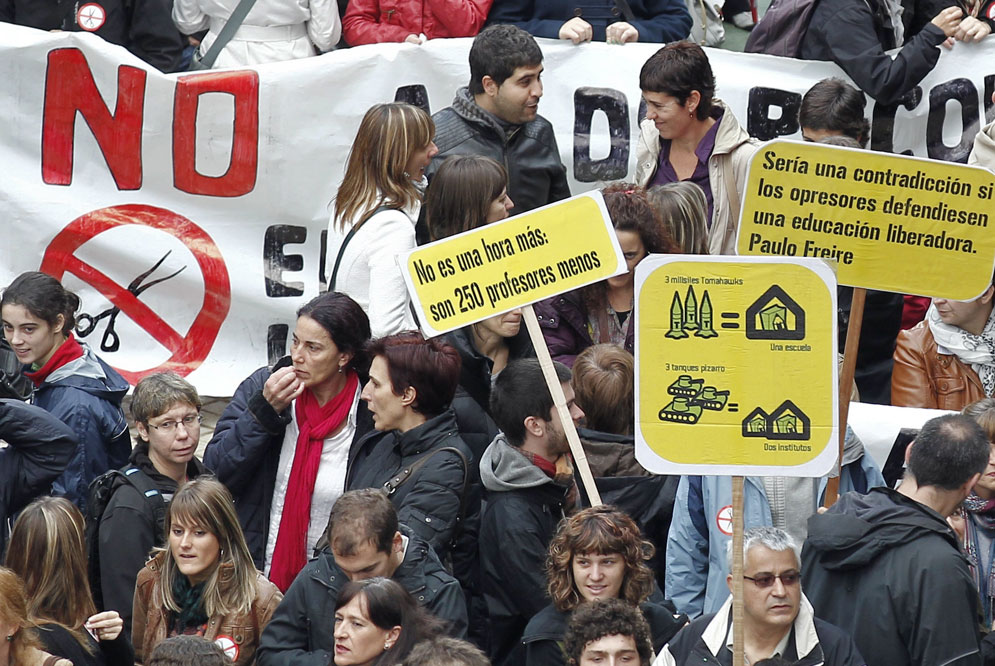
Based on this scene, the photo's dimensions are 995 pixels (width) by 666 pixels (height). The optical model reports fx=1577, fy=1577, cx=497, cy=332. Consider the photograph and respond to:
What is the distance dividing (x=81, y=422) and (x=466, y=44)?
3.20 meters

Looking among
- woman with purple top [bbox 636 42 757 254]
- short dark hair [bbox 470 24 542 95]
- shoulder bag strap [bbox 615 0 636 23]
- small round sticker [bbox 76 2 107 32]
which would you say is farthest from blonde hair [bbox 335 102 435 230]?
small round sticker [bbox 76 2 107 32]

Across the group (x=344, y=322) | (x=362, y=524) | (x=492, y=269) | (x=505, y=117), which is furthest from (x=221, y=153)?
(x=362, y=524)

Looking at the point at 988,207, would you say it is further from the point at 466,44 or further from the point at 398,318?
the point at 466,44

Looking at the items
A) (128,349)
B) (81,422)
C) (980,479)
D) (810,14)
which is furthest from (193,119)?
(980,479)

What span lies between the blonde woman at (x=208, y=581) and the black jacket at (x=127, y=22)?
153 inches

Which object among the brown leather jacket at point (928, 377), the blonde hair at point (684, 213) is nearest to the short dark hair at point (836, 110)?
the blonde hair at point (684, 213)

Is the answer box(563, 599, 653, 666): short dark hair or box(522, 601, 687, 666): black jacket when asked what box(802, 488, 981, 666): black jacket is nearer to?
box(522, 601, 687, 666): black jacket

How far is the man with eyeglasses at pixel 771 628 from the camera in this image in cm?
464

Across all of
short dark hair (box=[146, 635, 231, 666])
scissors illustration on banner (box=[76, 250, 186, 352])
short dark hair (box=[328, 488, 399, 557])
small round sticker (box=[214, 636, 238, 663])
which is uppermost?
short dark hair (box=[328, 488, 399, 557])

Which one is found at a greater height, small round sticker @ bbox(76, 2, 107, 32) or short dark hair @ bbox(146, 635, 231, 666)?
small round sticker @ bbox(76, 2, 107, 32)

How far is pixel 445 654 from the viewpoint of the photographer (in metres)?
4.30

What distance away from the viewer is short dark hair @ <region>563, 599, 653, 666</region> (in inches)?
183

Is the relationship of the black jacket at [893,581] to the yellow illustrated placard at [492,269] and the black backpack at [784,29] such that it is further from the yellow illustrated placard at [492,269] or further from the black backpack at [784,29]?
the black backpack at [784,29]

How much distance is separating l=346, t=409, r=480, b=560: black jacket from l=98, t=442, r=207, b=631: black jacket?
74cm
